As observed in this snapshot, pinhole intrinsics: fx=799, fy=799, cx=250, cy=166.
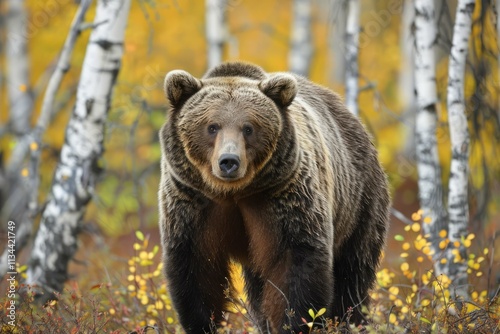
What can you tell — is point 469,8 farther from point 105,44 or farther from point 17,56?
point 17,56

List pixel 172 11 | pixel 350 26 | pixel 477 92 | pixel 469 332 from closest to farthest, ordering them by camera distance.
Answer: pixel 469 332, pixel 477 92, pixel 350 26, pixel 172 11

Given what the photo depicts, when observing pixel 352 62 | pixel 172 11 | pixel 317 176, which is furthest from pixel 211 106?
pixel 172 11

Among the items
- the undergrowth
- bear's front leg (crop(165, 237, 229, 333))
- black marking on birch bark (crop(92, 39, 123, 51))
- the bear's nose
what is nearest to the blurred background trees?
black marking on birch bark (crop(92, 39, 123, 51))

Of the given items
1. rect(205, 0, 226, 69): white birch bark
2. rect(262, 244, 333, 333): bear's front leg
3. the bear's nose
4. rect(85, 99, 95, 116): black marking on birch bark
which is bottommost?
rect(262, 244, 333, 333): bear's front leg

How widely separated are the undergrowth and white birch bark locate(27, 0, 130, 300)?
1.29 feet

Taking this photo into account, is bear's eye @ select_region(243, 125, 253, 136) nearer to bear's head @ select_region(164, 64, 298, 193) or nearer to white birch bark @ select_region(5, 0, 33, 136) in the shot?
bear's head @ select_region(164, 64, 298, 193)

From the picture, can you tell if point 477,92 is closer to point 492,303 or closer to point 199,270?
point 492,303

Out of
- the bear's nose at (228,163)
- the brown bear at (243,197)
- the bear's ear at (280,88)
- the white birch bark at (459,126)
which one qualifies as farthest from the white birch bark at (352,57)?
the bear's nose at (228,163)

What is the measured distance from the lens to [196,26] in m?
19.3

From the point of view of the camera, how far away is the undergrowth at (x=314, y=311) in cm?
487

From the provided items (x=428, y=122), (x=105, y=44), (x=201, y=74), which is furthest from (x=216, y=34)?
(x=201, y=74)

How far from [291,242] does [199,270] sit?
687 mm

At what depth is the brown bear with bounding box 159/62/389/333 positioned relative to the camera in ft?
16.4

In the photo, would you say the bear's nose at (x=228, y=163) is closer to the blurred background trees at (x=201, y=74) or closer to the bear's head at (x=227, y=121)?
the bear's head at (x=227, y=121)
